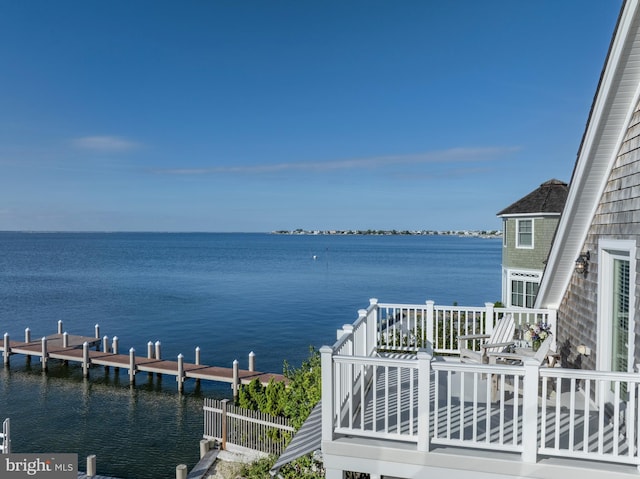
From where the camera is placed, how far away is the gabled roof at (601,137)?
473 cm

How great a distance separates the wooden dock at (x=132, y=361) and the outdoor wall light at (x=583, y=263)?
1360 cm

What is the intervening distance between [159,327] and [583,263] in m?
28.8

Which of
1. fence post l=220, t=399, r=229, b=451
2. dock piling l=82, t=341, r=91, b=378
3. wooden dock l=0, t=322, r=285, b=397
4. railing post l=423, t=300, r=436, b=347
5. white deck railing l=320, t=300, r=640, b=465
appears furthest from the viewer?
dock piling l=82, t=341, r=91, b=378

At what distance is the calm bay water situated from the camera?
1509 centimetres

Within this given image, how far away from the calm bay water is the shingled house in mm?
11307

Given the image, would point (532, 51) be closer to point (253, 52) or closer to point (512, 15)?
point (512, 15)

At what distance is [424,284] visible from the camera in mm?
51031

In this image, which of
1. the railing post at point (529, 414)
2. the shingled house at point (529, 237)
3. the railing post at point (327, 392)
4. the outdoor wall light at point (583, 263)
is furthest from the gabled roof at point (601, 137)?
the shingled house at point (529, 237)

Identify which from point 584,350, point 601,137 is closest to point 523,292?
point 584,350

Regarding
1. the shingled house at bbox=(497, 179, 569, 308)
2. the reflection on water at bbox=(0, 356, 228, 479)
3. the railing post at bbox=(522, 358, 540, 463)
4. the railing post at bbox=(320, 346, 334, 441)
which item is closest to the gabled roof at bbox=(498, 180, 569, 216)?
the shingled house at bbox=(497, 179, 569, 308)

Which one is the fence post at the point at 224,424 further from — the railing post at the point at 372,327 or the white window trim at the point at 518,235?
the white window trim at the point at 518,235

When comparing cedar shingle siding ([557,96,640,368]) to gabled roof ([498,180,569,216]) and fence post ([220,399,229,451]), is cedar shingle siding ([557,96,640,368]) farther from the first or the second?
gabled roof ([498,180,569,216])

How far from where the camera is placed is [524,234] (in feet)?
69.2

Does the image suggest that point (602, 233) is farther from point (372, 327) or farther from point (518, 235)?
point (518, 235)
